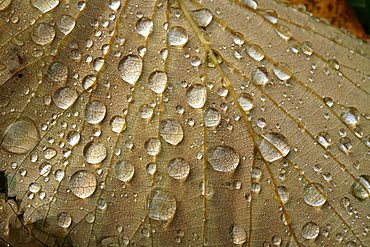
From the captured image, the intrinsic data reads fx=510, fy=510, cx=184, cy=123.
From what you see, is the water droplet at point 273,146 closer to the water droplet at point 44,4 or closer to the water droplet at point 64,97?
the water droplet at point 64,97

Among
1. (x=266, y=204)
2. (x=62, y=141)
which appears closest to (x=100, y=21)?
(x=62, y=141)

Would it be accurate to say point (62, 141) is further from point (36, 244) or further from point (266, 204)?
point (266, 204)

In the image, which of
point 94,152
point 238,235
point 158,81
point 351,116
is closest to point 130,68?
point 158,81

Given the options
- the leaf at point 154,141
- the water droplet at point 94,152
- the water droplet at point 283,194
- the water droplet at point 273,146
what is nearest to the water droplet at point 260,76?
the leaf at point 154,141

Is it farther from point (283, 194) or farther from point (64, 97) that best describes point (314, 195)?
point (64, 97)

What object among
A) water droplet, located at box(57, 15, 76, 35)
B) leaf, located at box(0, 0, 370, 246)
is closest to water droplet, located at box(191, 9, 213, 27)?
leaf, located at box(0, 0, 370, 246)
